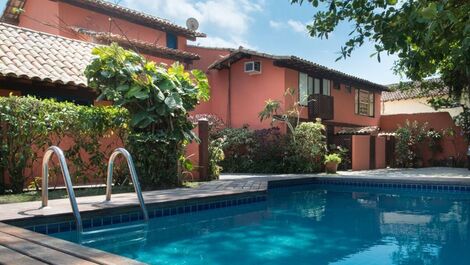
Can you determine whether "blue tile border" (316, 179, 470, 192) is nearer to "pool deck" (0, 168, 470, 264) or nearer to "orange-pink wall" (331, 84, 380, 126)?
"pool deck" (0, 168, 470, 264)

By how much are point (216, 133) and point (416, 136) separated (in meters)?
10.5

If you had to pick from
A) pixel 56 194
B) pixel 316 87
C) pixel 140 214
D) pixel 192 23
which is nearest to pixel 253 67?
pixel 316 87

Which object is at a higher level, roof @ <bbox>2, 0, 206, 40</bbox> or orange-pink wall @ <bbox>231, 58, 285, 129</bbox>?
roof @ <bbox>2, 0, 206, 40</bbox>

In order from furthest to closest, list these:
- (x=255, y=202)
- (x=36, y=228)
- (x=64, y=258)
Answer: (x=255, y=202) < (x=36, y=228) < (x=64, y=258)

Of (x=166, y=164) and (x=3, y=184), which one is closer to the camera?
(x=3, y=184)

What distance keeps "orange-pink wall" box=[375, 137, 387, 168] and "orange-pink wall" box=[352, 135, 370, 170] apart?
0.93 m

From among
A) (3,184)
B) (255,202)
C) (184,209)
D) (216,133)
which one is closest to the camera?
(184,209)

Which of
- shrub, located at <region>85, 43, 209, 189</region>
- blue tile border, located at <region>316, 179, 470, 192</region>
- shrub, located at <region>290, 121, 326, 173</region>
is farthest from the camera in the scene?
shrub, located at <region>290, 121, 326, 173</region>

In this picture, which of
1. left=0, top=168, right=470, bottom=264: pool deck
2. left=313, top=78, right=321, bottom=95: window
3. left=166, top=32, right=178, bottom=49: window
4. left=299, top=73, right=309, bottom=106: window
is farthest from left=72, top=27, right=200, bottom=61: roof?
left=0, top=168, right=470, bottom=264: pool deck

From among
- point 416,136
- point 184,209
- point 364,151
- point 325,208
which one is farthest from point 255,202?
point 416,136

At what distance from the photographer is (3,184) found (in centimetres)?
798

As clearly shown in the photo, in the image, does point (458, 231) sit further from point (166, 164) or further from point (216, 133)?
point (216, 133)

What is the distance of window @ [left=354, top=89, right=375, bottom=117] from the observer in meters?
24.4

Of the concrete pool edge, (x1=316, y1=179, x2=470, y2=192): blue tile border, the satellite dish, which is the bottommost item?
(x1=316, y1=179, x2=470, y2=192): blue tile border
